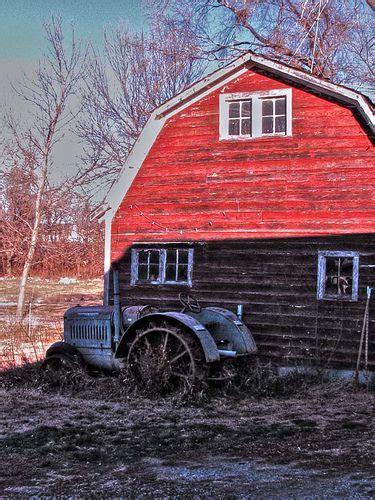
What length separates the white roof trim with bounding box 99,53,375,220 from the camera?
38.9 feet

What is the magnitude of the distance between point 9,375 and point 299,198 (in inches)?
237

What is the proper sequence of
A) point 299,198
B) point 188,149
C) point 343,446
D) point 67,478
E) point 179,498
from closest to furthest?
1. point 179,498
2. point 67,478
3. point 343,446
4. point 299,198
5. point 188,149

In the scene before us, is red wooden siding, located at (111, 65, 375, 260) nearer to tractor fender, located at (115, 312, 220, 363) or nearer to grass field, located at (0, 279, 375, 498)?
grass field, located at (0, 279, 375, 498)

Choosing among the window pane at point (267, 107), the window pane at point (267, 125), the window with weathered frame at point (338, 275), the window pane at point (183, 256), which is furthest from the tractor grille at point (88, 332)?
the window pane at point (267, 107)

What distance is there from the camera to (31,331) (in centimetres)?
1753

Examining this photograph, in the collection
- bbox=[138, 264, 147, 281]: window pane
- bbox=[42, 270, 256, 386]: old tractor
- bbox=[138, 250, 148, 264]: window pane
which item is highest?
bbox=[138, 250, 148, 264]: window pane

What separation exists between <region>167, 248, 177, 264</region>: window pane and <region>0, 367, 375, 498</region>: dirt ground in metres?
3.55

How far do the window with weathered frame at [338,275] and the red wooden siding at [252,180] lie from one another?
449 mm

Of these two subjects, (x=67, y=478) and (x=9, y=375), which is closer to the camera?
(x=67, y=478)

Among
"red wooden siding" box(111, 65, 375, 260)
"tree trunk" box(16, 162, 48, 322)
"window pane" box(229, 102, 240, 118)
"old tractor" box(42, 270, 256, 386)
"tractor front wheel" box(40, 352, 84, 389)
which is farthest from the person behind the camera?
"tree trunk" box(16, 162, 48, 322)

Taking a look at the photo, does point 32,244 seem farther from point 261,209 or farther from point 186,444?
point 186,444

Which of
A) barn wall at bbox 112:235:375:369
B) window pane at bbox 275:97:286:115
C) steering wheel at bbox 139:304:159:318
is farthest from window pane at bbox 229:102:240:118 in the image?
steering wheel at bbox 139:304:159:318

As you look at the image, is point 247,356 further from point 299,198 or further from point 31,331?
point 31,331

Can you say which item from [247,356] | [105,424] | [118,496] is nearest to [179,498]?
[118,496]
